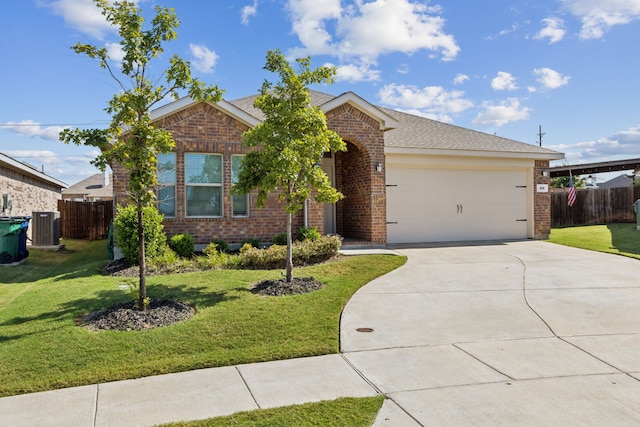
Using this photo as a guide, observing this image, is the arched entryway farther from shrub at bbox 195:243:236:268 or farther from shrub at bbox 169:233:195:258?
shrub at bbox 169:233:195:258

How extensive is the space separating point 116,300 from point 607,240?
45.3ft

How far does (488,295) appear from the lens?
24.4 ft

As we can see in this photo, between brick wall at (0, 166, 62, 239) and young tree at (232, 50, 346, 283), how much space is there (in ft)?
36.9

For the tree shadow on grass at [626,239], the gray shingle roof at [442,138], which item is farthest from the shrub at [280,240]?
the tree shadow on grass at [626,239]

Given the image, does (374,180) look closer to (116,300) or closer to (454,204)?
(454,204)

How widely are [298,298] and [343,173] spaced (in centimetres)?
753

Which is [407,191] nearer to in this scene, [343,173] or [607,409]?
[343,173]

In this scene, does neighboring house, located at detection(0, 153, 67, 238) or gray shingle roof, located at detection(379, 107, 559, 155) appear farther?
neighboring house, located at detection(0, 153, 67, 238)

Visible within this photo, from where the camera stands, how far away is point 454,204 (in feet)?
45.7

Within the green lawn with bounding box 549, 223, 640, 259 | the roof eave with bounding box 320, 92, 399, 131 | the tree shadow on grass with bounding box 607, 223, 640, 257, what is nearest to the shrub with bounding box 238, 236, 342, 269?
the roof eave with bounding box 320, 92, 399, 131

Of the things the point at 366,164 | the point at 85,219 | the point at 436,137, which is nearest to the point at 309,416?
the point at 366,164

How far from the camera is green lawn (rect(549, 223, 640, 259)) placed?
12102 millimetres

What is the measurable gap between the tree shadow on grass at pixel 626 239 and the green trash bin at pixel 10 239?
52.8 ft

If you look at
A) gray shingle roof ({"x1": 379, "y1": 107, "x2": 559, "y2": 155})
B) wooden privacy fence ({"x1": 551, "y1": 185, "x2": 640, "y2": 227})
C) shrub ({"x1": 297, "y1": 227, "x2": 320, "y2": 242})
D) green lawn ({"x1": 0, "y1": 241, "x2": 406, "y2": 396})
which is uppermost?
gray shingle roof ({"x1": 379, "y1": 107, "x2": 559, "y2": 155})
